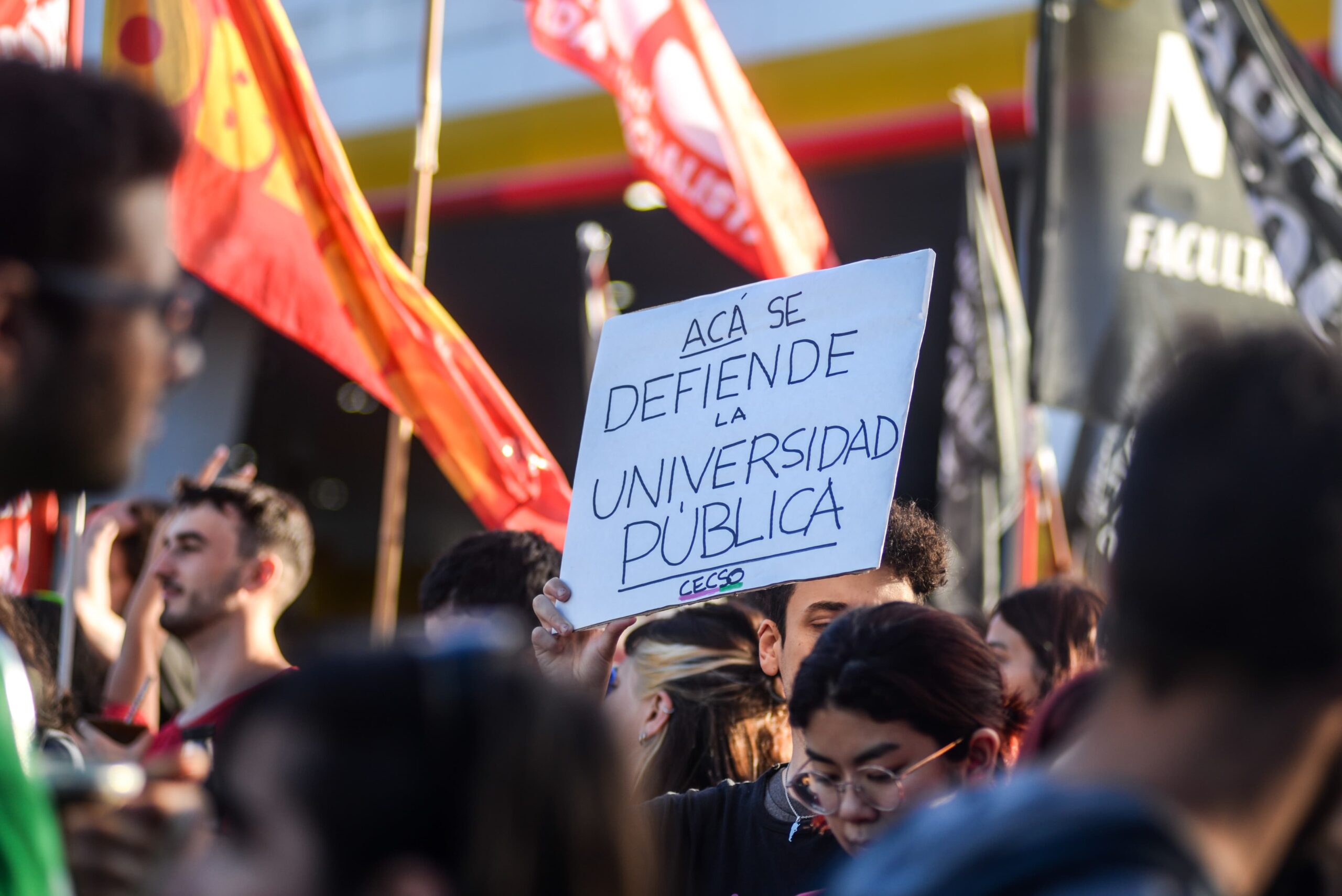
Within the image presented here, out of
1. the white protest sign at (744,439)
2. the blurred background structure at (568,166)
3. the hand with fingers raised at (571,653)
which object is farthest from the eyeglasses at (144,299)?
the blurred background structure at (568,166)

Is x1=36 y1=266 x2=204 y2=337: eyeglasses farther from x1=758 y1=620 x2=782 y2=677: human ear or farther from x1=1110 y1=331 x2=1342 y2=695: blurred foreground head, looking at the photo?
x1=758 y1=620 x2=782 y2=677: human ear

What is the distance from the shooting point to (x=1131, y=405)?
15.2ft

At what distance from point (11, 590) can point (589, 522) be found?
277 cm

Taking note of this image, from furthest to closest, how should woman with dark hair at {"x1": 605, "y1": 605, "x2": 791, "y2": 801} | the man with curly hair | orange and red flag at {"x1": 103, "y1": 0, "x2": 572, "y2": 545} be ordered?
orange and red flag at {"x1": 103, "y1": 0, "x2": 572, "y2": 545} → woman with dark hair at {"x1": 605, "y1": 605, "x2": 791, "y2": 801} → the man with curly hair

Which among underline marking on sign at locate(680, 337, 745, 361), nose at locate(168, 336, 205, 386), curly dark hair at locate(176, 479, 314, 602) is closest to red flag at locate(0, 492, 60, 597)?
curly dark hair at locate(176, 479, 314, 602)

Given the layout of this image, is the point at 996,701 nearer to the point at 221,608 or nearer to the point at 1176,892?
the point at 1176,892

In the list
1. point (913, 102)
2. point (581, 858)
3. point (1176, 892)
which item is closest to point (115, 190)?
point (581, 858)

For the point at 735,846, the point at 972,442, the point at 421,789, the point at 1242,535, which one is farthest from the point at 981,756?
the point at 972,442

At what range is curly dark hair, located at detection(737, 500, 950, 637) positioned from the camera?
327 centimetres

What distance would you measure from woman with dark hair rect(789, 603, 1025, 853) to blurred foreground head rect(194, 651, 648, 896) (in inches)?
50.1

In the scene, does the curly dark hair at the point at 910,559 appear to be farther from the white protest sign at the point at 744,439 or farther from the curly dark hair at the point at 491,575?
the curly dark hair at the point at 491,575

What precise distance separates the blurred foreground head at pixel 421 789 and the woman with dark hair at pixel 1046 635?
2.82 meters

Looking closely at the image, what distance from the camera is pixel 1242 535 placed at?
113 centimetres

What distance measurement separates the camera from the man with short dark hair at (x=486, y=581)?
372cm
